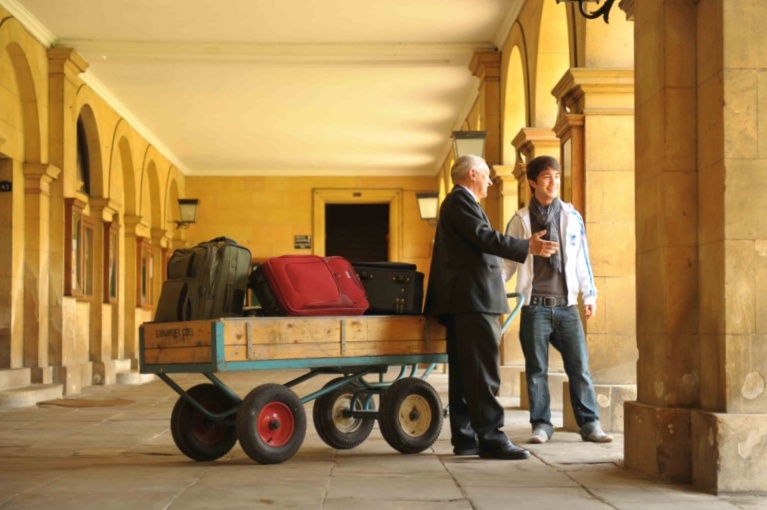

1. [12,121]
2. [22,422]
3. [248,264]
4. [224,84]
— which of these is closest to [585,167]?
[248,264]

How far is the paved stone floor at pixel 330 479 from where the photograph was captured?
5.01 metres

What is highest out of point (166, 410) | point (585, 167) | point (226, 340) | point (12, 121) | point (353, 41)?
point (353, 41)

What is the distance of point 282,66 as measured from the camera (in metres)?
17.4

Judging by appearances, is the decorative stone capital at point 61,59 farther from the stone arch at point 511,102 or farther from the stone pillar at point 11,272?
the stone arch at point 511,102

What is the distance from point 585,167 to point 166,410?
4848 millimetres

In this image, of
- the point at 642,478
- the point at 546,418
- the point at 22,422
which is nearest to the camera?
the point at 642,478

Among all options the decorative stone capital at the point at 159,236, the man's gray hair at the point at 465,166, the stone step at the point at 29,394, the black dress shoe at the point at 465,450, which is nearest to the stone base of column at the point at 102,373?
the stone step at the point at 29,394

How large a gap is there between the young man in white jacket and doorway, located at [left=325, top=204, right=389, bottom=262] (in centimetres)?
2699

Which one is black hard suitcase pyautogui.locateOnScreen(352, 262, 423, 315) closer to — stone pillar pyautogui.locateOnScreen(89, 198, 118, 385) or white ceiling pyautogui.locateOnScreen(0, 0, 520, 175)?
white ceiling pyautogui.locateOnScreen(0, 0, 520, 175)

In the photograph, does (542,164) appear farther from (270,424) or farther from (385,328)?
(270,424)

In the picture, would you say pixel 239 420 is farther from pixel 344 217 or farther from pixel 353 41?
pixel 344 217

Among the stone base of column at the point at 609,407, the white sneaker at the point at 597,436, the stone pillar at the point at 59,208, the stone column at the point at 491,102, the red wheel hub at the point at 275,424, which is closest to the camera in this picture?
the red wheel hub at the point at 275,424

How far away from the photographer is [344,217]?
35219 millimetres

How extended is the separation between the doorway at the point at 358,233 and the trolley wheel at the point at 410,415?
27667mm
